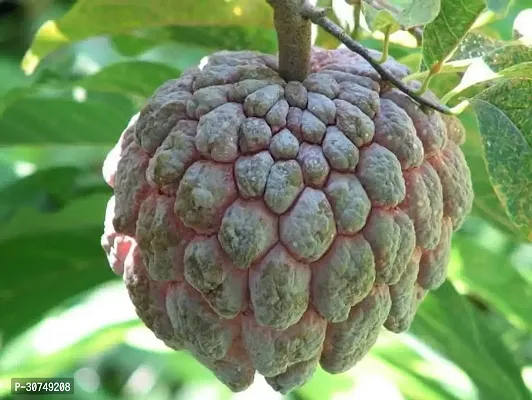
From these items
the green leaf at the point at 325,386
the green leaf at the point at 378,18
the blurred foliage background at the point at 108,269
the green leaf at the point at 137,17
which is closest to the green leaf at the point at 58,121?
the blurred foliage background at the point at 108,269

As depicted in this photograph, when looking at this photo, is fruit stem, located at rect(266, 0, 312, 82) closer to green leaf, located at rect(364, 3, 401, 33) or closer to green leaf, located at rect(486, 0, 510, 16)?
green leaf, located at rect(364, 3, 401, 33)

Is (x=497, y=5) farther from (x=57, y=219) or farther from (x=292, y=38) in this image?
(x=57, y=219)

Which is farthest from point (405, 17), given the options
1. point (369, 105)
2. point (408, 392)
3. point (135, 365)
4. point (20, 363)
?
point (135, 365)

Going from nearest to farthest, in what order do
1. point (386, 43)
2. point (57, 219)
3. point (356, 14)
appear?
point (386, 43)
point (356, 14)
point (57, 219)

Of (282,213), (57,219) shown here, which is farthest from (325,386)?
(282,213)

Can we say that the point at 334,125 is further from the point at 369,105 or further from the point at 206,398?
the point at 206,398

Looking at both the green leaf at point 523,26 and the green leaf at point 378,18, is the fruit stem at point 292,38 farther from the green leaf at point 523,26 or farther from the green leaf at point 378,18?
the green leaf at point 523,26

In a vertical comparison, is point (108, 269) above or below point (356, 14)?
below

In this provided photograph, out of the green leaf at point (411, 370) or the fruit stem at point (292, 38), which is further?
the green leaf at point (411, 370)
